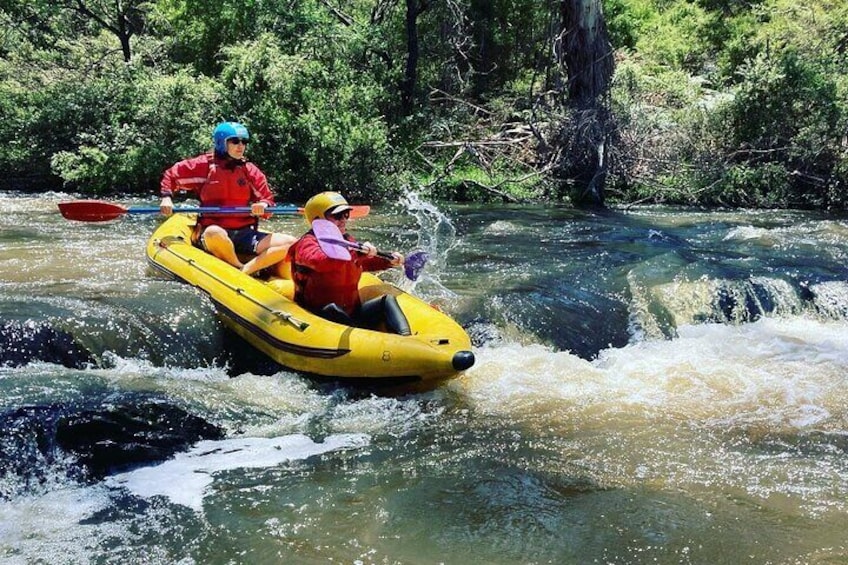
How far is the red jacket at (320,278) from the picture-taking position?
200 inches

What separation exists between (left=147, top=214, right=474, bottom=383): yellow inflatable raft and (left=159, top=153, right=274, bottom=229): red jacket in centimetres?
80

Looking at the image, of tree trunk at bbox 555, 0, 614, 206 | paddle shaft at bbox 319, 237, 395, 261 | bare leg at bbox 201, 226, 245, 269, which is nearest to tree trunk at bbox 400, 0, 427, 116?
tree trunk at bbox 555, 0, 614, 206

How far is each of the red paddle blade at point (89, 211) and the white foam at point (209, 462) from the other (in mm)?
3373

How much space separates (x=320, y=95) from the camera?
12.1m

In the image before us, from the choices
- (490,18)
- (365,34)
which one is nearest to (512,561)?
(365,34)

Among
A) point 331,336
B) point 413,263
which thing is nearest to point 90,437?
point 331,336

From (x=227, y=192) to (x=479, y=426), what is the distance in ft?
10.1

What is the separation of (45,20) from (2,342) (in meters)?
13.9

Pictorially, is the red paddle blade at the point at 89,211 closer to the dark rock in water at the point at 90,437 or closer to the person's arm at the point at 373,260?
the person's arm at the point at 373,260

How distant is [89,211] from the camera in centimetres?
680

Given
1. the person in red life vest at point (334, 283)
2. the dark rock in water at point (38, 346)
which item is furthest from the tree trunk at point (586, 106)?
the dark rock in water at point (38, 346)

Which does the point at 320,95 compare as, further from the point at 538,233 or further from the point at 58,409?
the point at 58,409

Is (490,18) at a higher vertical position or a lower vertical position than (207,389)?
higher

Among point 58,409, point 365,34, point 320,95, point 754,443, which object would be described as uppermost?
point 365,34
